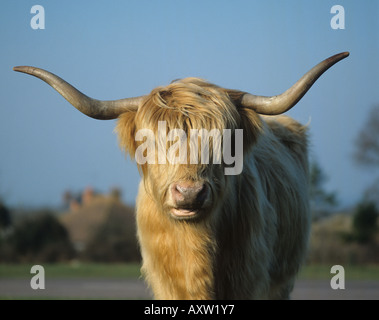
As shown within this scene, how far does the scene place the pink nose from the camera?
14.2 feet

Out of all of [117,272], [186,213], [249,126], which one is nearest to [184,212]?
[186,213]

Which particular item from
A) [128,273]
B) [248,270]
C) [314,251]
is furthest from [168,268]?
[314,251]

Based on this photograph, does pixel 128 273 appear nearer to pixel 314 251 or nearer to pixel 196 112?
pixel 314 251

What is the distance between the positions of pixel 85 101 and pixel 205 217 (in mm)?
1555

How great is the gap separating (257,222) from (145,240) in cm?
110

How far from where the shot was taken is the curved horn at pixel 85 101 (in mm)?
5078

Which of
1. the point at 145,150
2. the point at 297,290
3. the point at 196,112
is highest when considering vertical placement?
the point at 196,112

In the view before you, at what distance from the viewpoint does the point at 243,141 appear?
17.0ft

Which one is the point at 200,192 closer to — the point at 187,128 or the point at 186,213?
the point at 186,213

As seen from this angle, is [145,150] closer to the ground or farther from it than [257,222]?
farther from it

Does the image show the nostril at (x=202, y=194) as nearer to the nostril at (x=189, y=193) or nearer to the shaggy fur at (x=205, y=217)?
the nostril at (x=189, y=193)

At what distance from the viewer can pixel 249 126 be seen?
204 inches

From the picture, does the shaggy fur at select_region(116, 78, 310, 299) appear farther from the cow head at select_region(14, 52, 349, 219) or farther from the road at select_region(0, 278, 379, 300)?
the road at select_region(0, 278, 379, 300)

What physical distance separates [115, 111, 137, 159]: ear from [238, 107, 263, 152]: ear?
3.35 feet
